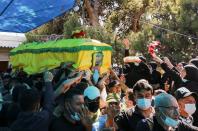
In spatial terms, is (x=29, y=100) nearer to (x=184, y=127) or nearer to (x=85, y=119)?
(x=85, y=119)

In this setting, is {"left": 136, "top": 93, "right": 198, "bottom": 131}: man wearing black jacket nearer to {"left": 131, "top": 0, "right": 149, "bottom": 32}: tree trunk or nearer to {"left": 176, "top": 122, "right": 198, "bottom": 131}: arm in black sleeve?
{"left": 176, "top": 122, "right": 198, "bottom": 131}: arm in black sleeve

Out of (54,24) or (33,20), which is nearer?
(33,20)

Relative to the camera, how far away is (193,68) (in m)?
5.70

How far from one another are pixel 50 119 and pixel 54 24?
16987 millimetres

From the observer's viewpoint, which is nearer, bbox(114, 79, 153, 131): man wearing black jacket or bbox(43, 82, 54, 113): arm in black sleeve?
bbox(114, 79, 153, 131): man wearing black jacket

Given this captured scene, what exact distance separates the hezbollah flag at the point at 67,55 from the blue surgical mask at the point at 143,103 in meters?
1.96

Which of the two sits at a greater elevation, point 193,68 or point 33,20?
point 33,20

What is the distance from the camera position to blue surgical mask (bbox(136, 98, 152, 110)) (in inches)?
168

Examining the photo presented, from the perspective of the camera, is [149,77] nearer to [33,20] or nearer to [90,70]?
[90,70]

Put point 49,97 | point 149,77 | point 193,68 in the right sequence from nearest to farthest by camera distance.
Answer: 1. point 49,97
2. point 193,68
3. point 149,77

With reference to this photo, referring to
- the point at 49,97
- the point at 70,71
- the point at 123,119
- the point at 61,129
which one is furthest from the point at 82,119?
the point at 70,71

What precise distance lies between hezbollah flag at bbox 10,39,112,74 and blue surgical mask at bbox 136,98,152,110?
6.43ft

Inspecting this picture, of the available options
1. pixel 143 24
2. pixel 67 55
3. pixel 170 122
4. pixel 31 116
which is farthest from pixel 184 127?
pixel 143 24

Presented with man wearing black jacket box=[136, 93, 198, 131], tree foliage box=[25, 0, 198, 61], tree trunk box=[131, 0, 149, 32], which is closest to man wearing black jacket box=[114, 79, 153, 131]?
man wearing black jacket box=[136, 93, 198, 131]
